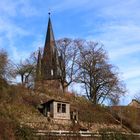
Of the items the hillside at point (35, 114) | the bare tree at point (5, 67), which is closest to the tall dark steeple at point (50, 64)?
the hillside at point (35, 114)

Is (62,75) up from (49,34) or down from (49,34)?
down

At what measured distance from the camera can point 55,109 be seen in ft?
147

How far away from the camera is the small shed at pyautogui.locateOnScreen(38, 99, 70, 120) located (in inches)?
1747

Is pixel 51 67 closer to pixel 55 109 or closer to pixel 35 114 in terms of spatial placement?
pixel 55 109

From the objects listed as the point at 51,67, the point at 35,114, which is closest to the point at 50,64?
the point at 51,67

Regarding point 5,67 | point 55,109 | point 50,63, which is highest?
point 50,63

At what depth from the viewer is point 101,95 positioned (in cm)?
6138

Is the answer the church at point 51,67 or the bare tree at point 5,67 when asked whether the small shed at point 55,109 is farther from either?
the church at point 51,67

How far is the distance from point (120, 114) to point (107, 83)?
5.25m

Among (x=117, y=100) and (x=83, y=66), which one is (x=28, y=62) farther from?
(x=117, y=100)

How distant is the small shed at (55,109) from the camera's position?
44375 millimetres

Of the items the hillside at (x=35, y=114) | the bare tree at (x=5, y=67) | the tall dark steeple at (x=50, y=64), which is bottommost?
the hillside at (x=35, y=114)

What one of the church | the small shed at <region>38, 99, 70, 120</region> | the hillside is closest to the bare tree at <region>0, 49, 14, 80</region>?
the hillside

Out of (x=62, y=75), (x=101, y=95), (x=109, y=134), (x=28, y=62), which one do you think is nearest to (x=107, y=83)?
(x=101, y=95)
